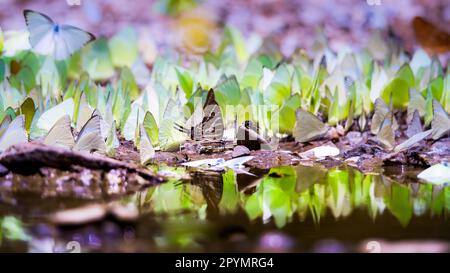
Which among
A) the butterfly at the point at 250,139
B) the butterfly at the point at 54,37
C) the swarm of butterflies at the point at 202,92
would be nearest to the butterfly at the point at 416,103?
the swarm of butterflies at the point at 202,92

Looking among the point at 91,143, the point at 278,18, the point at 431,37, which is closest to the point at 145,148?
the point at 91,143

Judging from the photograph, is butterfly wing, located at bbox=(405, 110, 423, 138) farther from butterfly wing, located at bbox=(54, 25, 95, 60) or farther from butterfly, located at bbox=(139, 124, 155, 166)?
butterfly wing, located at bbox=(54, 25, 95, 60)

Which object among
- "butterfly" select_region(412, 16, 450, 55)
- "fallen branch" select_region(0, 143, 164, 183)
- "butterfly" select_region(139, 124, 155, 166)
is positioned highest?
"butterfly" select_region(412, 16, 450, 55)

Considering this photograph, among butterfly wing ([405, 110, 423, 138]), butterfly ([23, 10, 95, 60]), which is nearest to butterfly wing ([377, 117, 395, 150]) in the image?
butterfly wing ([405, 110, 423, 138])

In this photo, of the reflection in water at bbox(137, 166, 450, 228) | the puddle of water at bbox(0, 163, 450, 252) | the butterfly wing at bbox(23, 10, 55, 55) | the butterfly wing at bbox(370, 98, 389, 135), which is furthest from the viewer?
the butterfly wing at bbox(23, 10, 55, 55)

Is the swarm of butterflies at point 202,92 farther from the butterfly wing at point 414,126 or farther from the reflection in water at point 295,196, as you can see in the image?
the reflection in water at point 295,196

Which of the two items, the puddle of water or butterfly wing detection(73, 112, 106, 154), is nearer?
the puddle of water

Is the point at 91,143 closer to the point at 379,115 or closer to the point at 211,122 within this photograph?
the point at 211,122
